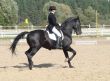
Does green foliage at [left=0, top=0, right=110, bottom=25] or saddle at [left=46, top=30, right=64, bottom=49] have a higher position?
saddle at [left=46, top=30, right=64, bottom=49]

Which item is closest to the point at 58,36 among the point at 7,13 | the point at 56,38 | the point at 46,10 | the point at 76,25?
the point at 56,38

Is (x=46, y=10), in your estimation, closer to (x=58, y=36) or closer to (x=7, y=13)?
(x=7, y=13)

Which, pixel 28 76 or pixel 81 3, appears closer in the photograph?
pixel 28 76

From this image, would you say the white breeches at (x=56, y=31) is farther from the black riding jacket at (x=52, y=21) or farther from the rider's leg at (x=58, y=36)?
the black riding jacket at (x=52, y=21)

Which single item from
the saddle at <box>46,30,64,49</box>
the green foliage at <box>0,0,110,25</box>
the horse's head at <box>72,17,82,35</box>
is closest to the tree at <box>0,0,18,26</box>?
the green foliage at <box>0,0,110,25</box>

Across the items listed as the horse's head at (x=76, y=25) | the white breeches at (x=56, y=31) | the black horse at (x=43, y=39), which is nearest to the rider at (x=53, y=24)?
the white breeches at (x=56, y=31)

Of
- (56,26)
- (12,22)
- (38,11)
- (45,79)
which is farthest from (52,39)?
(38,11)

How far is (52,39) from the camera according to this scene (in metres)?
14.1

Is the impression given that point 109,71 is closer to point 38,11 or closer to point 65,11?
point 65,11

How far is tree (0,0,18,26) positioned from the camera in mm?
56384

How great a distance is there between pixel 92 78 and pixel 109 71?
5.45 feet

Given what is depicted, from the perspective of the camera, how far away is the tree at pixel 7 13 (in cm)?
5638

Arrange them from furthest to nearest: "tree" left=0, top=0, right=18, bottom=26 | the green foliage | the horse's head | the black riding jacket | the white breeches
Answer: the green foliage
"tree" left=0, top=0, right=18, bottom=26
the horse's head
the white breeches
the black riding jacket

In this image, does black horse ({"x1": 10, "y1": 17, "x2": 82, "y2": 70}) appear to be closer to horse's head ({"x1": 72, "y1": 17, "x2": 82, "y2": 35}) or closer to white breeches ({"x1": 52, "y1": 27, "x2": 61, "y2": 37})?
horse's head ({"x1": 72, "y1": 17, "x2": 82, "y2": 35})
